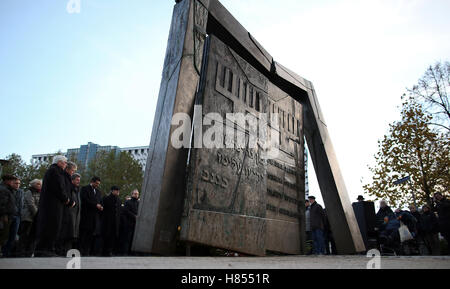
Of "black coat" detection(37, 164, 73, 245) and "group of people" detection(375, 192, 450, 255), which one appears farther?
"group of people" detection(375, 192, 450, 255)

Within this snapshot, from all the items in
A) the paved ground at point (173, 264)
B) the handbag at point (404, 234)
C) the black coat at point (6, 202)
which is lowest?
the paved ground at point (173, 264)

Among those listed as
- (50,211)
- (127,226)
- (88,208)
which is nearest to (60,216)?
(50,211)

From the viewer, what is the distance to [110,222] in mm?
5867

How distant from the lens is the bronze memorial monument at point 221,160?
128 inches

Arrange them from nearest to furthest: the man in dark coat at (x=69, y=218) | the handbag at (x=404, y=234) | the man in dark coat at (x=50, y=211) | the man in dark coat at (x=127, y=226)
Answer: the man in dark coat at (x=50, y=211) → the man in dark coat at (x=69, y=218) → the man in dark coat at (x=127, y=226) → the handbag at (x=404, y=234)

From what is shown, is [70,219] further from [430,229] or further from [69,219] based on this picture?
[430,229]

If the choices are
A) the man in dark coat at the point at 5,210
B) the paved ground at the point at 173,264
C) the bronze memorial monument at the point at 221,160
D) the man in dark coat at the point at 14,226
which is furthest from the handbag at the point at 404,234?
the man in dark coat at the point at 14,226

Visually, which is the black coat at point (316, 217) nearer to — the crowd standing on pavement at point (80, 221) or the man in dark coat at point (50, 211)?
the crowd standing on pavement at point (80, 221)

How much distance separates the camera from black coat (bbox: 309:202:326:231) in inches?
274

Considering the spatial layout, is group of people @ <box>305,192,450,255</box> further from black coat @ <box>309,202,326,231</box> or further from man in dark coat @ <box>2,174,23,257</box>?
man in dark coat @ <box>2,174,23,257</box>

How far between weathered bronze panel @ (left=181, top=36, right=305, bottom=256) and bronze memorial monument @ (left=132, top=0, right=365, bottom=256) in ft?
0.04

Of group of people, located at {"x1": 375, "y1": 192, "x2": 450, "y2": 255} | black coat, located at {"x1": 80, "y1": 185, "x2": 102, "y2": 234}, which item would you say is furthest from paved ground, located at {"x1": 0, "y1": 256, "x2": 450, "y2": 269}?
group of people, located at {"x1": 375, "y1": 192, "x2": 450, "y2": 255}

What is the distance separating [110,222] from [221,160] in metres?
3.34
